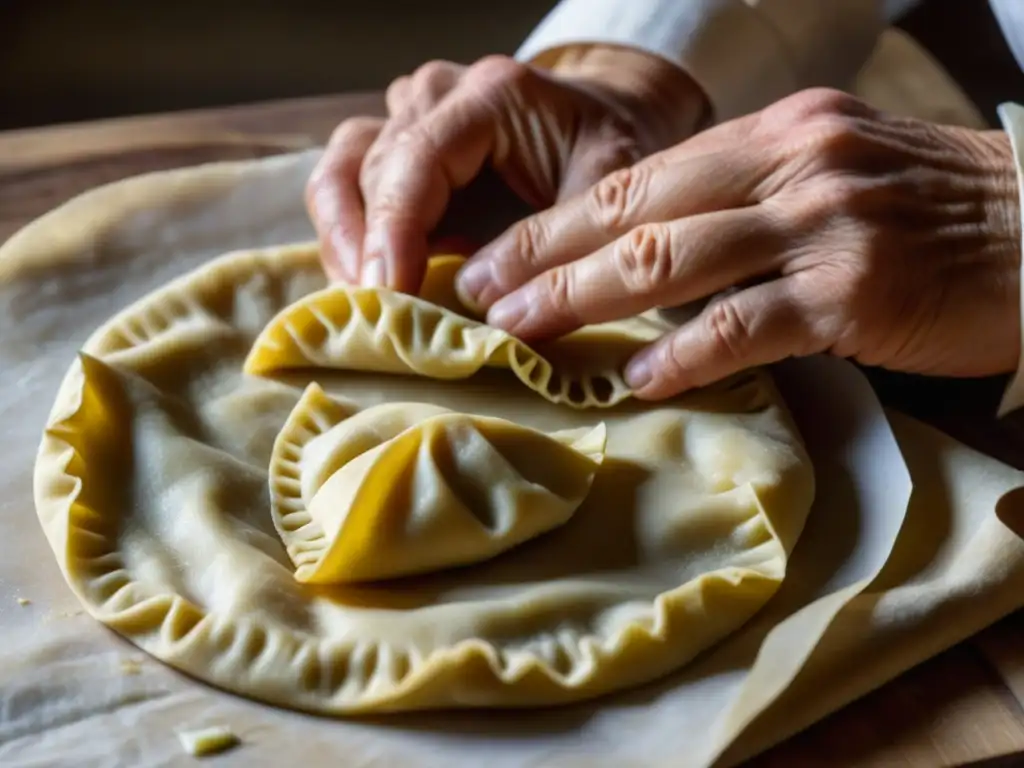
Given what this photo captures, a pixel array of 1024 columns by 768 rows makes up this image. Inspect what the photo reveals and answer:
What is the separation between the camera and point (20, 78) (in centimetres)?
200

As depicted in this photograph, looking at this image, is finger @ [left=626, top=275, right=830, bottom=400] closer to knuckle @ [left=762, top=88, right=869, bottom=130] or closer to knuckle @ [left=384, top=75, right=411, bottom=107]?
knuckle @ [left=762, top=88, right=869, bottom=130]

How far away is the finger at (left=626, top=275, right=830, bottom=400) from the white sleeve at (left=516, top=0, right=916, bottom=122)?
50cm

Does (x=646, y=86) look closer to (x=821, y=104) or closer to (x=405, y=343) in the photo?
(x=821, y=104)

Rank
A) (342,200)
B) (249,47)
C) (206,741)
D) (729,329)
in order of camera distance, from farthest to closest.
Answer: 1. (249,47)
2. (342,200)
3. (729,329)
4. (206,741)

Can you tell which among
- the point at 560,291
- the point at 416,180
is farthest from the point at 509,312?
the point at 416,180

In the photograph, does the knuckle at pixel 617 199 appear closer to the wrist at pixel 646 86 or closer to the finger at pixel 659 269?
the finger at pixel 659 269

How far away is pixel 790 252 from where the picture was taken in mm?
1041

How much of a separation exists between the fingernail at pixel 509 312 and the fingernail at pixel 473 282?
0.10 feet

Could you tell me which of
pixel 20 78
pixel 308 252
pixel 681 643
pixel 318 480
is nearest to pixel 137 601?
pixel 318 480

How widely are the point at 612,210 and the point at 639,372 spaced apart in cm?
16

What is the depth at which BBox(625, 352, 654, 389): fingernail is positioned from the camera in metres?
1.05

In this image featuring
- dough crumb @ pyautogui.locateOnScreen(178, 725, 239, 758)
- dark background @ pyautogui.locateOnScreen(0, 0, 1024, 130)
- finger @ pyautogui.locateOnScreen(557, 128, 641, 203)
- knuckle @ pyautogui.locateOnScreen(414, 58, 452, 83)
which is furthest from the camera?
dark background @ pyautogui.locateOnScreen(0, 0, 1024, 130)

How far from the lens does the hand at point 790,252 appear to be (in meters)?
1.03

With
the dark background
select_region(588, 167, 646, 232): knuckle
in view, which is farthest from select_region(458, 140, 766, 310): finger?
the dark background
